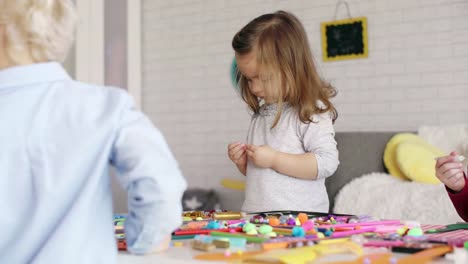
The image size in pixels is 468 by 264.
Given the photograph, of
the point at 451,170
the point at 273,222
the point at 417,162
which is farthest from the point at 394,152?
the point at 273,222

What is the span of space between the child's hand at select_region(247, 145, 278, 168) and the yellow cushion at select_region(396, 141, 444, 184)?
133 centimetres

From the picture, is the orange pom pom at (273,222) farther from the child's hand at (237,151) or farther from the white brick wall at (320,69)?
the white brick wall at (320,69)

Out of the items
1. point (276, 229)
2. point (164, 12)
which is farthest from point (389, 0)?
point (276, 229)

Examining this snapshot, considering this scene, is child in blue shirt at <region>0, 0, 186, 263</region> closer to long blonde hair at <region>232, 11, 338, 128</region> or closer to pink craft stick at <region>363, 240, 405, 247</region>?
pink craft stick at <region>363, 240, 405, 247</region>

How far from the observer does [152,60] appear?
15.5 ft

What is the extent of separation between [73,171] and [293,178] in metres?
1.18

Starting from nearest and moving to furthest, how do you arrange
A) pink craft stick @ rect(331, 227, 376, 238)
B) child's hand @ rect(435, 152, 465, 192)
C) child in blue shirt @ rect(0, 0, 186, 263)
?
child in blue shirt @ rect(0, 0, 186, 263) → pink craft stick @ rect(331, 227, 376, 238) → child's hand @ rect(435, 152, 465, 192)

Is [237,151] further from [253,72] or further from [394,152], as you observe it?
[394,152]

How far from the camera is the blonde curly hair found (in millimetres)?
999

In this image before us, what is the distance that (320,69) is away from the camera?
3.83 metres

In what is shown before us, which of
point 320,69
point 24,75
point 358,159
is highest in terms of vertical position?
point 320,69

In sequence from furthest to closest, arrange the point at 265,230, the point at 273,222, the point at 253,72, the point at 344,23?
the point at 344,23 → the point at 253,72 → the point at 273,222 → the point at 265,230

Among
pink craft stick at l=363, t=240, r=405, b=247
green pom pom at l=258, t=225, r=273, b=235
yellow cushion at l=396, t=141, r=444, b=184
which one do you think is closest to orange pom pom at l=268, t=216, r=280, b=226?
green pom pom at l=258, t=225, r=273, b=235

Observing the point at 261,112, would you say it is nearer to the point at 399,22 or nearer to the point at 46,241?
the point at 46,241
